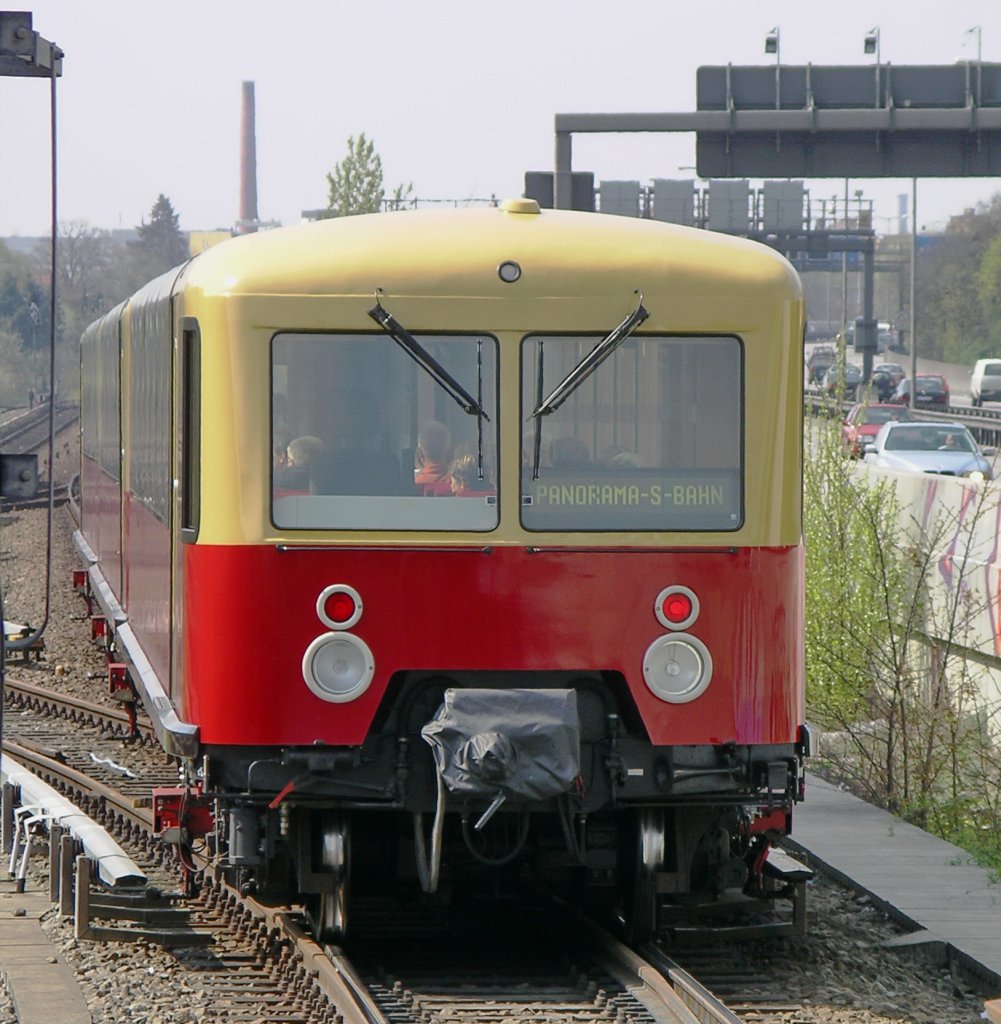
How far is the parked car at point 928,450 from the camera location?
2736 centimetres

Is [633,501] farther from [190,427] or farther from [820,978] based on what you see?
[820,978]

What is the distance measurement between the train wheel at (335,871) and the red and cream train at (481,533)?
0.01m

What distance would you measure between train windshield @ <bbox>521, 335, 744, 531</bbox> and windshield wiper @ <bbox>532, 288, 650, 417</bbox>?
3 cm

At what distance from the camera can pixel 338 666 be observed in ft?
23.2

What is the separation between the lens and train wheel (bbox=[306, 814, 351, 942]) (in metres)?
7.32

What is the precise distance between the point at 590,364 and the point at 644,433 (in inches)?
13.0

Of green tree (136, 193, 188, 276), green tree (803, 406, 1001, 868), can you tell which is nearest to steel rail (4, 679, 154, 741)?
green tree (803, 406, 1001, 868)

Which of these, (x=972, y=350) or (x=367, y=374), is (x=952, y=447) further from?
(x=972, y=350)

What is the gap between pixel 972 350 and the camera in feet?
297

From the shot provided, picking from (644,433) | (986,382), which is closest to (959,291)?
(986,382)

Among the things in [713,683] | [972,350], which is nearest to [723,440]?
[713,683]

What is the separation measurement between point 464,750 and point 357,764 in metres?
0.43

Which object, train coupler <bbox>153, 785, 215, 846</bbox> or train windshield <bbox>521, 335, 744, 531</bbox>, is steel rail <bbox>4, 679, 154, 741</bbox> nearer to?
train coupler <bbox>153, 785, 215, 846</bbox>

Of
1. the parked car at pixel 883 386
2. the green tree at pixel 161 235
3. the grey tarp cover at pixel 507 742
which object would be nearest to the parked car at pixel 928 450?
the grey tarp cover at pixel 507 742
